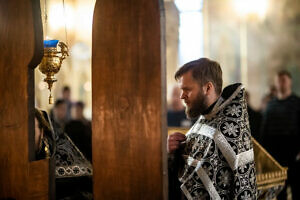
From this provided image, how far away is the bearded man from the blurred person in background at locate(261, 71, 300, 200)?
13.0 ft

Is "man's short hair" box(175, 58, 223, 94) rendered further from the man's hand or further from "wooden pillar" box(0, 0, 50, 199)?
"wooden pillar" box(0, 0, 50, 199)

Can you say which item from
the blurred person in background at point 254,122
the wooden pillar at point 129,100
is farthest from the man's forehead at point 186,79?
the blurred person in background at point 254,122

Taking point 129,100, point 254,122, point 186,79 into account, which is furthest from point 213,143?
point 254,122

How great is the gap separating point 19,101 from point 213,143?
1035 mm

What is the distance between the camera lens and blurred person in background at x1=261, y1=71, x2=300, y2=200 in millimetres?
6555

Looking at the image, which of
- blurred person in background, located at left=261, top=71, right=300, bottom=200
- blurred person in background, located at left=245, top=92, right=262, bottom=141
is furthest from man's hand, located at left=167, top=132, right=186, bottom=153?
blurred person in background, located at left=245, top=92, right=262, bottom=141

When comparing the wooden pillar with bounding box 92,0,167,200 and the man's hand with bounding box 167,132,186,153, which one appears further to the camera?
the man's hand with bounding box 167,132,186,153

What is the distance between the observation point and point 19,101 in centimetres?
241

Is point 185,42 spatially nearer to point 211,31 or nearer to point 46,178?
point 211,31

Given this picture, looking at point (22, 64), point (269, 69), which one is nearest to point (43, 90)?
point (269, 69)

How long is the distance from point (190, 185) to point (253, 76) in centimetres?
1111

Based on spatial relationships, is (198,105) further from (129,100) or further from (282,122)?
(282,122)

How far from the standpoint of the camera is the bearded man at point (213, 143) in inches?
99.8

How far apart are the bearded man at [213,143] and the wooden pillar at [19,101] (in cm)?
78
